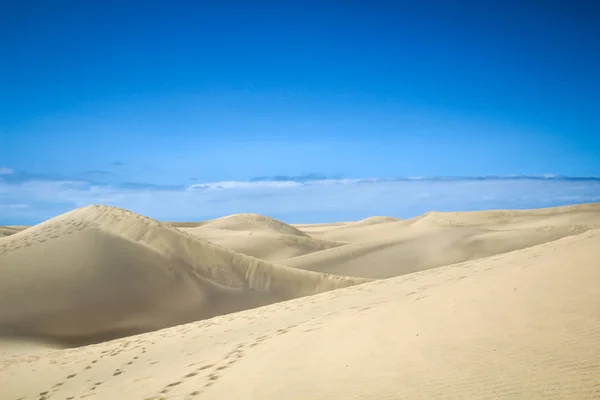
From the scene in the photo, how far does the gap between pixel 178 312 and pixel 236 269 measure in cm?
404

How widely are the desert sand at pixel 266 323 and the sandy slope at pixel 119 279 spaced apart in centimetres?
5

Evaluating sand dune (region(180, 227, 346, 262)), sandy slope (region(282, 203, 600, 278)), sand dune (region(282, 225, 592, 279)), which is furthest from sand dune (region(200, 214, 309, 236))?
sand dune (region(282, 225, 592, 279))

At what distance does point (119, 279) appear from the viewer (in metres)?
16.9

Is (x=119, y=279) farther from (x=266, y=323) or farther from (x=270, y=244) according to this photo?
(x=270, y=244)

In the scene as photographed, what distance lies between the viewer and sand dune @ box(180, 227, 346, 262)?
35.6 metres

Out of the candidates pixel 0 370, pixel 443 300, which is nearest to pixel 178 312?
pixel 0 370

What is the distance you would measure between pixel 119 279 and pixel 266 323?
787 centimetres

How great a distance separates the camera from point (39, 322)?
46.1 feet

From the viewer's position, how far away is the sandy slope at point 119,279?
14719mm

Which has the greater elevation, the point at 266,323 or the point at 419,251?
the point at 419,251

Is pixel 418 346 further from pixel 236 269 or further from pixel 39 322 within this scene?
pixel 236 269

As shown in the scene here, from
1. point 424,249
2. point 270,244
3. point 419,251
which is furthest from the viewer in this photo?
point 270,244

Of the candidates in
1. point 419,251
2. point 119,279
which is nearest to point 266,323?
point 119,279

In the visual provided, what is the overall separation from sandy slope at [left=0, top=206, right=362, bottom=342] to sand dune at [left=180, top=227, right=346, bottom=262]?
13.7 m
